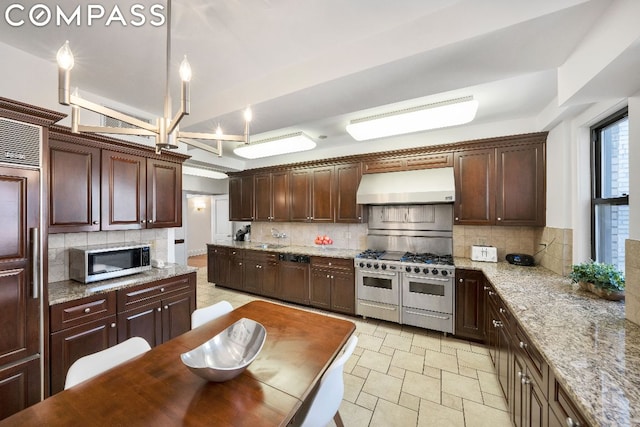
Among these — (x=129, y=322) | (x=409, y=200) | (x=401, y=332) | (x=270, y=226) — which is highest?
(x=409, y=200)

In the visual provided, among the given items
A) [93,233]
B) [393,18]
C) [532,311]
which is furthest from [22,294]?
[532,311]

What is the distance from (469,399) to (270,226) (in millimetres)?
4103

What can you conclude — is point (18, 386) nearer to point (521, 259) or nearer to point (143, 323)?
point (143, 323)

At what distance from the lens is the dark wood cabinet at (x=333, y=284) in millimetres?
3635

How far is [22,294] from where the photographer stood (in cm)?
165

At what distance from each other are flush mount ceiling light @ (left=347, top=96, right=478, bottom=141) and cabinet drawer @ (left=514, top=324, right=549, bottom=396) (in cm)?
186

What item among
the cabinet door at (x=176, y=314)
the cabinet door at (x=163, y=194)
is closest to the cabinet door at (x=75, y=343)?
the cabinet door at (x=176, y=314)

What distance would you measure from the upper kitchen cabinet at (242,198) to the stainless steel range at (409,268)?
247cm

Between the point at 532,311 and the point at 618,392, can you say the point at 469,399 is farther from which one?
the point at 618,392

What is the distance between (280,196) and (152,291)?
2.61m

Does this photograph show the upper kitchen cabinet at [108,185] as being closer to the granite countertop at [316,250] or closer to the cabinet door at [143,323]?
the cabinet door at [143,323]

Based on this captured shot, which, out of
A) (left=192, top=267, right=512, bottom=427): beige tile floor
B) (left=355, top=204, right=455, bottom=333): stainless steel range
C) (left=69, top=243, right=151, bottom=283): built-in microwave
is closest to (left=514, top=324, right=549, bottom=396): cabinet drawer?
(left=192, top=267, right=512, bottom=427): beige tile floor

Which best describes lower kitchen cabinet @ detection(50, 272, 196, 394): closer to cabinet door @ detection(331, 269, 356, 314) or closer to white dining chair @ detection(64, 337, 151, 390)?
white dining chair @ detection(64, 337, 151, 390)

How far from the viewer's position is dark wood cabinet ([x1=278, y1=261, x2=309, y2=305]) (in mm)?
4012
